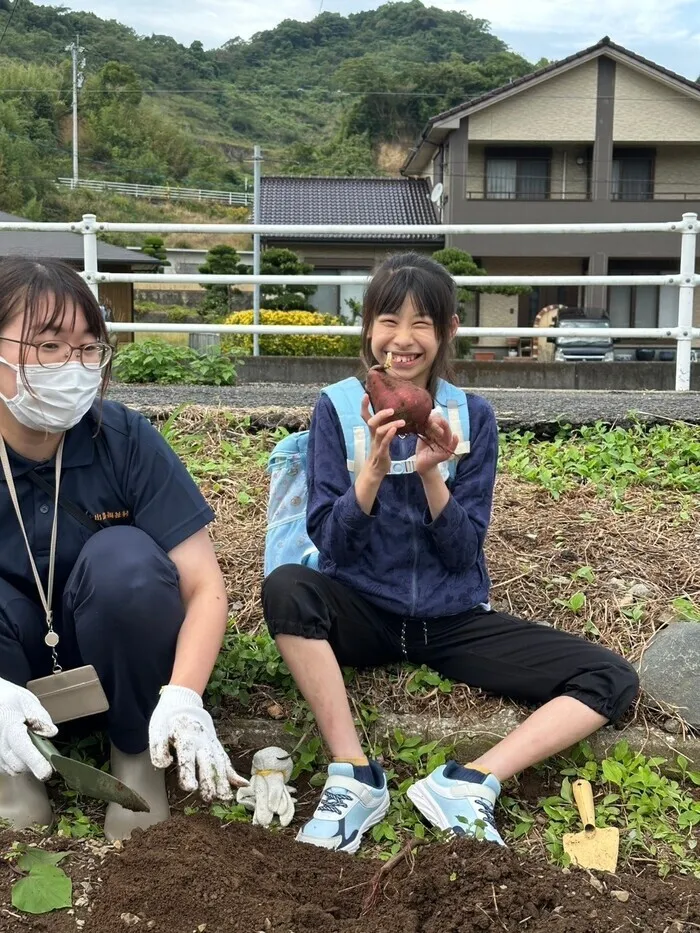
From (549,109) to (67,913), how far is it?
2276 cm

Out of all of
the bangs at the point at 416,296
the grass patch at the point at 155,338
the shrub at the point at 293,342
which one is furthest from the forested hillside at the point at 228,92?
the bangs at the point at 416,296

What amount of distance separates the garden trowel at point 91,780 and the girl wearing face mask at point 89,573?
37 millimetres

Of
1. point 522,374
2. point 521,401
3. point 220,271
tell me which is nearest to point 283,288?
point 220,271

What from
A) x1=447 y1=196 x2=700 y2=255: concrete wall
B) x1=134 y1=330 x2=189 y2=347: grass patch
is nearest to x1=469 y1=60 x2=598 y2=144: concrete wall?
x1=447 y1=196 x2=700 y2=255: concrete wall

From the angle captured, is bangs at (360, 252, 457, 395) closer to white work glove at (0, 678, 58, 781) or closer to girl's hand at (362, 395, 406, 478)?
girl's hand at (362, 395, 406, 478)

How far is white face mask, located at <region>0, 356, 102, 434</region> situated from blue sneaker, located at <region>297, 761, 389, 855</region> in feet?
3.15

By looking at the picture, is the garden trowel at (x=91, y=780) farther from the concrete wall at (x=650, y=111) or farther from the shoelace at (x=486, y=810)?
the concrete wall at (x=650, y=111)

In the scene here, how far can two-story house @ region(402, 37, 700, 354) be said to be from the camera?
69.5 feet

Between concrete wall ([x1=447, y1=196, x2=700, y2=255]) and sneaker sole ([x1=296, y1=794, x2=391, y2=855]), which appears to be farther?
concrete wall ([x1=447, y1=196, x2=700, y2=255])

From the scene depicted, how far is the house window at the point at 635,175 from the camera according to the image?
22594 millimetres

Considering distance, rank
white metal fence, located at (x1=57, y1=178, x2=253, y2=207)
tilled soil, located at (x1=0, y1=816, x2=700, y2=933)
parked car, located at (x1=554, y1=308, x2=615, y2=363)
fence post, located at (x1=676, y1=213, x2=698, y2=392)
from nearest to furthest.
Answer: tilled soil, located at (x1=0, y1=816, x2=700, y2=933)
fence post, located at (x1=676, y1=213, x2=698, y2=392)
parked car, located at (x1=554, y1=308, x2=615, y2=363)
white metal fence, located at (x1=57, y1=178, x2=253, y2=207)

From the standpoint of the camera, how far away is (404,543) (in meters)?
2.22

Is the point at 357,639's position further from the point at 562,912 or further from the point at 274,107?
the point at 274,107

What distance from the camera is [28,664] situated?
1.91 metres
